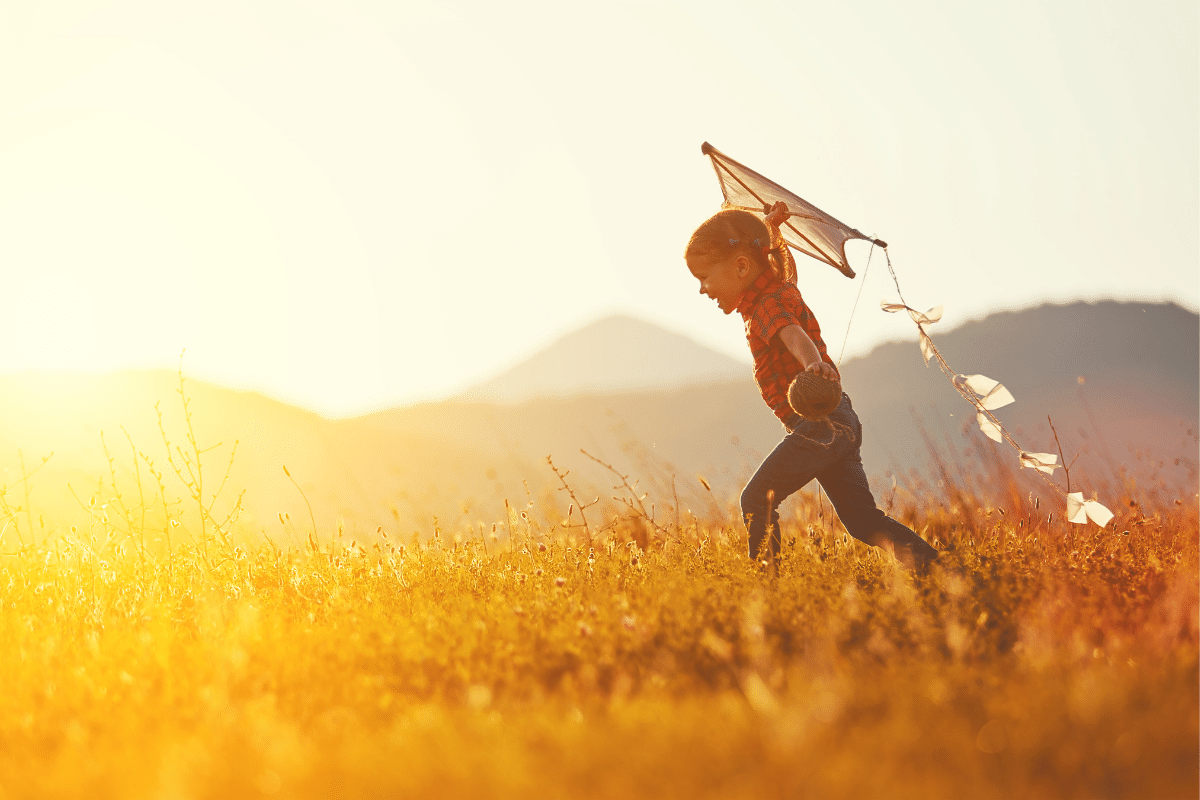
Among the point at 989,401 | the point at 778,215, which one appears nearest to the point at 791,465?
the point at 989,401

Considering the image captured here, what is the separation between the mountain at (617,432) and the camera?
19.6 feet

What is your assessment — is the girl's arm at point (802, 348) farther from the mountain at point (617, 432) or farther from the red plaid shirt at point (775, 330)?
the mountain at point (617, 432)

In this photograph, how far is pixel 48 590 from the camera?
398 cm

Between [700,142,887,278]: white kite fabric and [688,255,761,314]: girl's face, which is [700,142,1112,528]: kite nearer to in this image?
[700,142,887,278]: white kite fabric

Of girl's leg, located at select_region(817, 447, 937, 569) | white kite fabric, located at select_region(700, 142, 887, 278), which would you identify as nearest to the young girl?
girl's leg, located at select_region(817, 447, 937, 569)

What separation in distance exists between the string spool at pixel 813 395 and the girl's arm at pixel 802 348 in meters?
0.05

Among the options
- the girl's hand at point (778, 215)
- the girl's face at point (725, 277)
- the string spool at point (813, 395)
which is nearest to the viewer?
the string spool at point (813, 395)

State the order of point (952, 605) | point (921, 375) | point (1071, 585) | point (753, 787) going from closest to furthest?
point (753, 787) → point (952, 605) → point (1071, 585) → point (921, 375)

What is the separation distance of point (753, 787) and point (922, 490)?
5146 millimetres

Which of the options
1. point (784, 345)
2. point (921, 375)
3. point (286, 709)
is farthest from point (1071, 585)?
point (921, 375)

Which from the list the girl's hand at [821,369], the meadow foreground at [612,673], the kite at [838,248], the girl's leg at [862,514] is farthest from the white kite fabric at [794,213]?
the meadow foreground at [612,673]

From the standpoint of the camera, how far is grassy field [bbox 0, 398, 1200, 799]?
1.74 m

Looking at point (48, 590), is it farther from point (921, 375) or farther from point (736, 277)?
point (921, 375)

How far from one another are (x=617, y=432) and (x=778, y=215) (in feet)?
8.78
